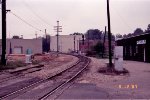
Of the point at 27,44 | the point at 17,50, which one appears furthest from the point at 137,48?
the point at 17,50

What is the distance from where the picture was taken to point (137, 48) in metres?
64.6

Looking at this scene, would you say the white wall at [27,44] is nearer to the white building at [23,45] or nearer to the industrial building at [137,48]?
the white building at [23,45]

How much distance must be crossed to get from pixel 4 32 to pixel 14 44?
76163 millimetres

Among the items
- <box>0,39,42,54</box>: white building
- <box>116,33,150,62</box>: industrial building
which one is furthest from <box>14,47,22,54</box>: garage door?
<box>116,33,150,62</box>: industrial building

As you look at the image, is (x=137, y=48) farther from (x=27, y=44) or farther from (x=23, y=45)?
(x=23, y=45)

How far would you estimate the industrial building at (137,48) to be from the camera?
188 ft

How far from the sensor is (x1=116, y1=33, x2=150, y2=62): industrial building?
57.3 m

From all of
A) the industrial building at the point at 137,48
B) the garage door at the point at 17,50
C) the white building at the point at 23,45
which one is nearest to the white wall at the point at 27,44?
the white building at the point at 23,45

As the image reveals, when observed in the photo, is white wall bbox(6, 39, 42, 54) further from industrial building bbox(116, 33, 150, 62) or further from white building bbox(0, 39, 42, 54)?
industrial building bbox(116, 33, 150, 62)

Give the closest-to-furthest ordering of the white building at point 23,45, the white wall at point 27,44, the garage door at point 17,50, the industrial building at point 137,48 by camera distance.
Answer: the industrial building at point 137,48 → the white building at point 23,45 → the white wall at point 27,44 → the garage door at point 17,50

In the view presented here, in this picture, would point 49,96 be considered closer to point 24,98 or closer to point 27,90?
point 24,98

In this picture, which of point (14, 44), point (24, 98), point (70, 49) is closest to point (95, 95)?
point (24, 98)

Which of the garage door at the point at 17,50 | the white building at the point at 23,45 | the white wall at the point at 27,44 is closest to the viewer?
the white building at the point at 23,45

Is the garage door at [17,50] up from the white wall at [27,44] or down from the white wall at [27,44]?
down
